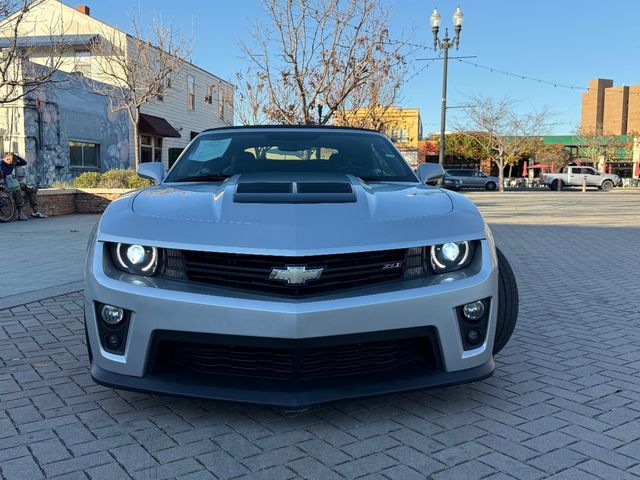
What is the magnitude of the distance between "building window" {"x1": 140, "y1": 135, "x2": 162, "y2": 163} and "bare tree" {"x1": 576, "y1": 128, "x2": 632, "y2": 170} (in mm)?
43501

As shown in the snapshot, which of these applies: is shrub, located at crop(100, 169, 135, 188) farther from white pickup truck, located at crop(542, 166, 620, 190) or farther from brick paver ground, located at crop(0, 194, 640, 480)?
white pickup truck, located at crop(542, 166, 620, 190)

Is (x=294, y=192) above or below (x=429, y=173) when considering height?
below

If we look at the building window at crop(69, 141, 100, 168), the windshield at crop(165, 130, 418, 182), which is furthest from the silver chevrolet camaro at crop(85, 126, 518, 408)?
the building window at crop(69, 141, 100, 168)

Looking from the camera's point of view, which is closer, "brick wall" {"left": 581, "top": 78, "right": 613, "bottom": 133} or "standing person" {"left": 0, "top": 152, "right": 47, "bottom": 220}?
"standing person" {"left": 0, "top": 152, "right": 47, "bottom": 220}

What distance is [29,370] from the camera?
12.2 feet

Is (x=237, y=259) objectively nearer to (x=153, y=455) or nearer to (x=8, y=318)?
(x=153, y=455)

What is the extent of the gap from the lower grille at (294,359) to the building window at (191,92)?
97.1 feet

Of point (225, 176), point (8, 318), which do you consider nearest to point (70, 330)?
point (8, 318)

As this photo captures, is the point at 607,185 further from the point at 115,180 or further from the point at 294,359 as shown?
the point at 294,359

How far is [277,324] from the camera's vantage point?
2.53m

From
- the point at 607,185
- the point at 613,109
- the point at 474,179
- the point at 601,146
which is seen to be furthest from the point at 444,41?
the point at 613,109

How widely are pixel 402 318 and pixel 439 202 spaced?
80 centimetres

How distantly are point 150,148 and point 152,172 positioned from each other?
24.4 meters

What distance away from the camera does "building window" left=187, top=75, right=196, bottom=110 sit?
101ft
